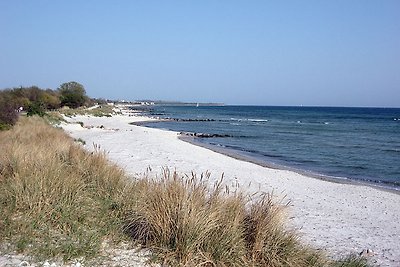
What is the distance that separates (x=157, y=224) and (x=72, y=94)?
270 feet

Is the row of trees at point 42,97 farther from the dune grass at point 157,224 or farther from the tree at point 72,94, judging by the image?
the dune grass at point 157,224

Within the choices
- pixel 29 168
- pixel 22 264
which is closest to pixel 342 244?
pixel 22 264

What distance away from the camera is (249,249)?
5375 mm

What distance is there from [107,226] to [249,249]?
2219mm

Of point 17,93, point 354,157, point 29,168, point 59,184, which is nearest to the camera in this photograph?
point 59,184

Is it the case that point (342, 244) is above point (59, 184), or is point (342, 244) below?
below

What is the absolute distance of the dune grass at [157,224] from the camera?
5.13 metres

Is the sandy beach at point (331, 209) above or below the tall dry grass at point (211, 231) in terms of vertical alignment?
below

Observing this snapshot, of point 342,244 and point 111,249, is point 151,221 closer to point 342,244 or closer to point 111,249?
point 111,249

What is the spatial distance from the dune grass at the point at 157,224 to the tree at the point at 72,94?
260 ft

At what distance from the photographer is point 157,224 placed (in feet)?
17.6

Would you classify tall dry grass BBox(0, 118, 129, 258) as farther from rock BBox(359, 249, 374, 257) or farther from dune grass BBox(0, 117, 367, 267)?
rock BBox(359, 249, 374, 257)

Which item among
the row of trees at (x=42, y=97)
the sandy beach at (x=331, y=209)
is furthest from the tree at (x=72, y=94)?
the sandy beach at (x=331, y=209)

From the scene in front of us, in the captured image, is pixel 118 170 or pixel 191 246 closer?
pixel 191 246
